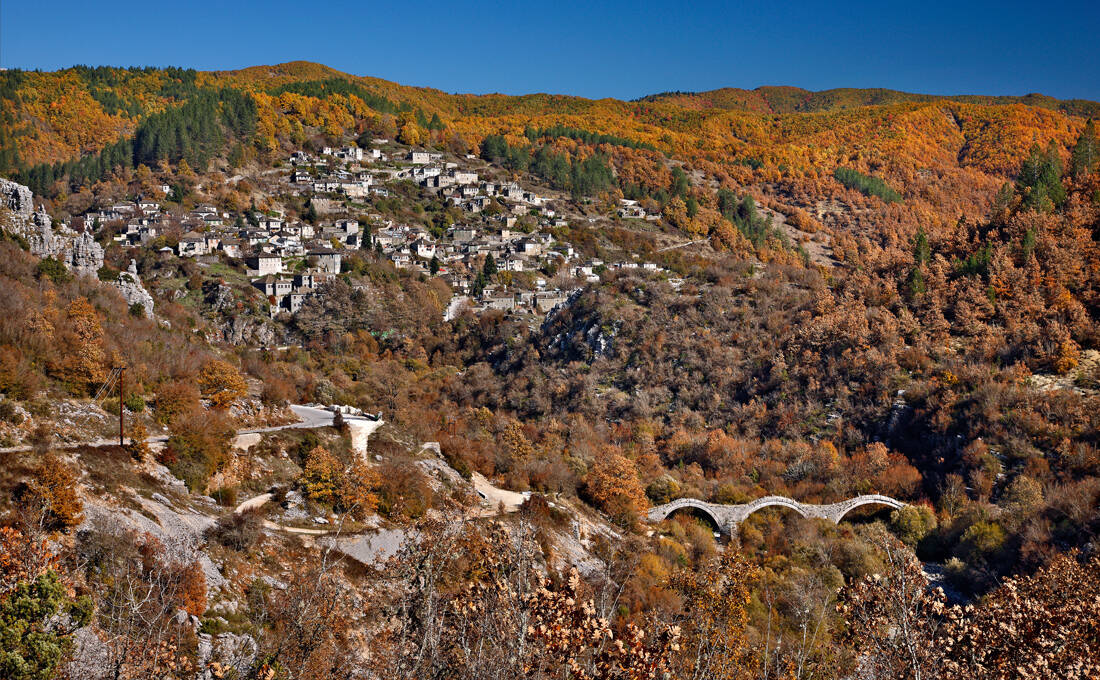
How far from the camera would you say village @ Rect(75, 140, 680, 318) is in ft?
222

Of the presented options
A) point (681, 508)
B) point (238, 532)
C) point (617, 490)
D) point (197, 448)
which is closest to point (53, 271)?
point (197, 448)

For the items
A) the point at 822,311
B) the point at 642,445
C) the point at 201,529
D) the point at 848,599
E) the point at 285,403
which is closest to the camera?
the point at 848,599

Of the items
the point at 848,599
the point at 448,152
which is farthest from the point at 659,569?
the point at 448,152

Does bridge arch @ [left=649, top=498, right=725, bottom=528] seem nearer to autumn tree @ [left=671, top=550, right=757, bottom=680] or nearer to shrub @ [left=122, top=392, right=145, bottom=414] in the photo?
autumn tree @ [left=671, top=550, right=757, bottom=680]

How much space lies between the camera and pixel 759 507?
4144 cm

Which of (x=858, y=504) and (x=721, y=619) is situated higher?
(x=721, y=619)

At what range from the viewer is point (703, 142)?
15425 centimetres

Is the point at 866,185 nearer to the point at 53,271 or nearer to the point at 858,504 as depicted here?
the point at 858,504

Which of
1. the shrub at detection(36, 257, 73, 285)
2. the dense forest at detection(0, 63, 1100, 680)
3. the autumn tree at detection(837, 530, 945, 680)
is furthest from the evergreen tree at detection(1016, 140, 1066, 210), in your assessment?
the shrub at detection(36, 257, 73, 285)

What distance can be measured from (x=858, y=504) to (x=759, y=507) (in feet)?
17.4

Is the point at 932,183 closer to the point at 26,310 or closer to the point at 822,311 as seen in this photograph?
the point at 822,311

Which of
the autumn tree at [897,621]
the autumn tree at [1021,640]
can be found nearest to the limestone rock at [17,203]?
the autumn tree at [897,621]

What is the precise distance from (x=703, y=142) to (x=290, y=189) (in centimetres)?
9021

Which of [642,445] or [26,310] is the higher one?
[26,310]
